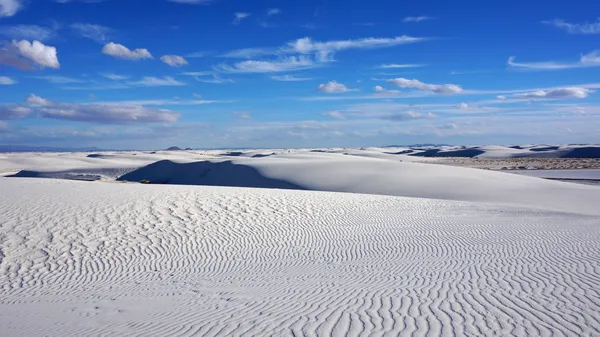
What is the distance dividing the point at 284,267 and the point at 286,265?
19 centimetres

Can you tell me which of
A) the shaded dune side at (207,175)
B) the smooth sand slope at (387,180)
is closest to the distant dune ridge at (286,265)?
the smooth sand slope at (387,180)

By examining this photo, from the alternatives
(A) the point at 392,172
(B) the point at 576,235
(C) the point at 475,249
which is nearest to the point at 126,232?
(C) the point at 475,249

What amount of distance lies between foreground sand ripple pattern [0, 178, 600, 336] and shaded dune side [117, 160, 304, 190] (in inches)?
595

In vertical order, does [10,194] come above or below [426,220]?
above

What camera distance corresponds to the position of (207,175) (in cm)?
3741

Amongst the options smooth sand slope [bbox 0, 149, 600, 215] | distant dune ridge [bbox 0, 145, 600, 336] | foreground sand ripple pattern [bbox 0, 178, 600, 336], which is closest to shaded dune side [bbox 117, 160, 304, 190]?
smooth sand slope [bbox 0, 149, 600, 215]

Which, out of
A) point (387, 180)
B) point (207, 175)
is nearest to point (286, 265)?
point (387, 180)

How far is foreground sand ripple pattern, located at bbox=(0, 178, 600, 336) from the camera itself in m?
5.89

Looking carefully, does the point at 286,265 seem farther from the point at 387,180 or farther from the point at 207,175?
the point at 207,175

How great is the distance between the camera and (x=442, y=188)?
1068 inches

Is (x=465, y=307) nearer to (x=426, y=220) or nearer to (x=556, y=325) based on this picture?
(x=556, y=325)

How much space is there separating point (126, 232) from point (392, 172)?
23.7m

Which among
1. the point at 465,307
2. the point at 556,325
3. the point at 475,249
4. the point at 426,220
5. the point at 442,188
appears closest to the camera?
the point at 556,325

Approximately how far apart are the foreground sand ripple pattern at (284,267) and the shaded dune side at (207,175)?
15.1 metres
